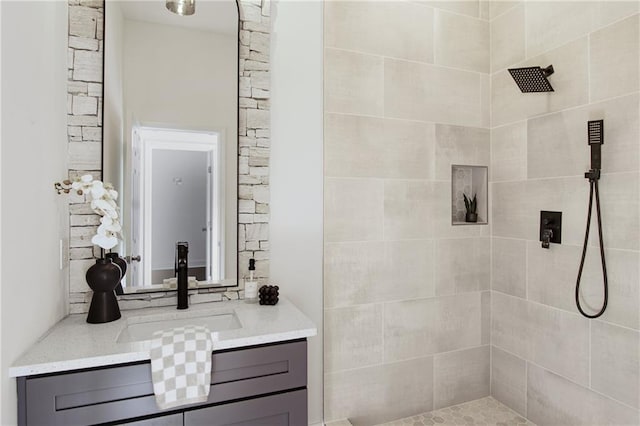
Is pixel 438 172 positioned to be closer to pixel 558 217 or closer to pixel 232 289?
pixel 558 217

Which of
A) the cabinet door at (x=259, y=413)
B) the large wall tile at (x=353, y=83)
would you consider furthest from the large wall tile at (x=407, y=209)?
the cabinet door at (x=259, y=413)

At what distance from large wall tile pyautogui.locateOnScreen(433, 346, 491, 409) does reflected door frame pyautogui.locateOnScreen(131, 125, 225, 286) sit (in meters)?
1.40

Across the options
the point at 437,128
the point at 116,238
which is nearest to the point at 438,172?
the point at 437,128

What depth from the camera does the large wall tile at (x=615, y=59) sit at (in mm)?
1598

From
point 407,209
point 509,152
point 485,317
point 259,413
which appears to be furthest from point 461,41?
point 259,413

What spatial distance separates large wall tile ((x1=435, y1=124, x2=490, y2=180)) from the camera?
2.21 meters

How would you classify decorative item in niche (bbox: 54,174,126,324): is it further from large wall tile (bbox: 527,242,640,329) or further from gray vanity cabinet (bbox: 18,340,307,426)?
large wall tile (bbox: 527,242,640,329)

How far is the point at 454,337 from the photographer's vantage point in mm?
2252

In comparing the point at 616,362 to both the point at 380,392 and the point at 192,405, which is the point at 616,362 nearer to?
the point at 380,392

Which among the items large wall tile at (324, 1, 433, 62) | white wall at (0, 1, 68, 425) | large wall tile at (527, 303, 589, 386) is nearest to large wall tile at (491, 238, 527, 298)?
large wall tile at (527, 303, 589, 386)

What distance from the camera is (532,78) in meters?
1.89

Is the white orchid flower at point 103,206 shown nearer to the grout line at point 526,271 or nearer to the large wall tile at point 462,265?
the large wall tile at point 462,265

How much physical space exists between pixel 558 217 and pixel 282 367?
1.55 meters

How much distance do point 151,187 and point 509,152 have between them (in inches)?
76.3
